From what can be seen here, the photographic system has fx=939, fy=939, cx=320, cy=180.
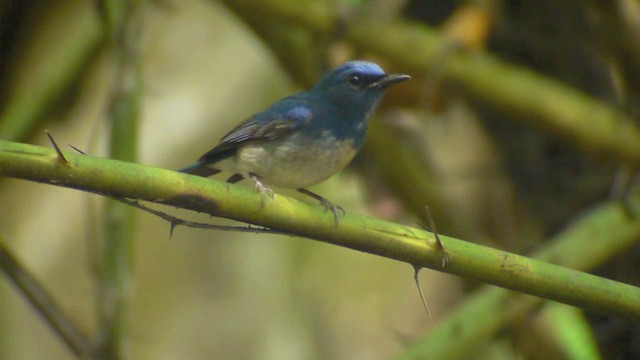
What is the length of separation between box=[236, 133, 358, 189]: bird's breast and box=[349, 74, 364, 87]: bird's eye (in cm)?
18

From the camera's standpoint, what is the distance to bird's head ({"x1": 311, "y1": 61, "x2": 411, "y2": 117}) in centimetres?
274

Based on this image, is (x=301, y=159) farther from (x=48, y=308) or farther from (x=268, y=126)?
(x=48, y=308)

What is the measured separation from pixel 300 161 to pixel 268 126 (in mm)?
155

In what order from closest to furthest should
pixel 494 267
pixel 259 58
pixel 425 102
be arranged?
pixel 494 267 < pixel 425 102 < pixel 259 58

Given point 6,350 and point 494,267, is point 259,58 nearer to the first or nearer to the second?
point 6,350

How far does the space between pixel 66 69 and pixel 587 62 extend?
242 centimetres

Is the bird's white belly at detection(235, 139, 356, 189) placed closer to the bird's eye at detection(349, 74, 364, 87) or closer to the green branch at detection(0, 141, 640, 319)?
the bird's eye at detection(349, 74, 364, 87)

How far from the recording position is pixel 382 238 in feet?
6.12

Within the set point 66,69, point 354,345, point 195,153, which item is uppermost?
point 66,69

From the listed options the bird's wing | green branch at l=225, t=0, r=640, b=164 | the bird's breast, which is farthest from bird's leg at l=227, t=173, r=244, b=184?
green branch at l=225, t=0, r=640, b=164

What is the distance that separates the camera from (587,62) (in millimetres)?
4512

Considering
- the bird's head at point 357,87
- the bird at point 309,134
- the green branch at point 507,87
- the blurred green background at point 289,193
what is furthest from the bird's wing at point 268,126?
the blurred green background at point 289,193

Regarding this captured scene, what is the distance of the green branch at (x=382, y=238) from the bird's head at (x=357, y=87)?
2.88ft

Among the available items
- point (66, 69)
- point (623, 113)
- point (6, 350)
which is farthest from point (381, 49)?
point (6, 350)
